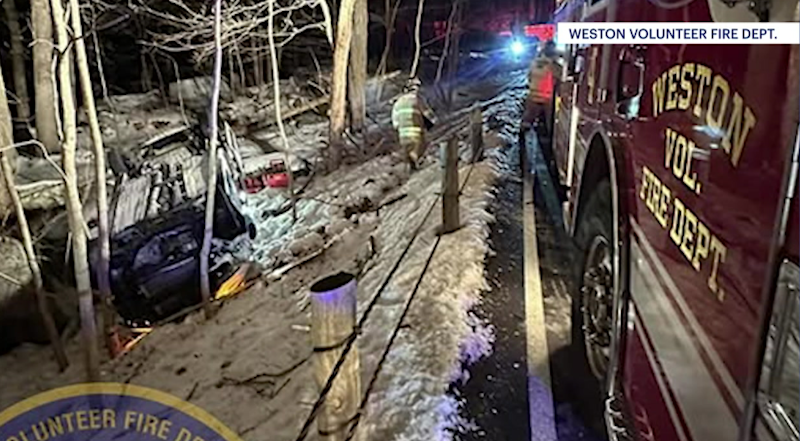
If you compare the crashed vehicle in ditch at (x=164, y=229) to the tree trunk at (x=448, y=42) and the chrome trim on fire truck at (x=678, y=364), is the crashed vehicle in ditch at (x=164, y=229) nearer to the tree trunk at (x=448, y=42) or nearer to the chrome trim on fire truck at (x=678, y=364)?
the chrome trim on fire truck at (x=678, y=364)

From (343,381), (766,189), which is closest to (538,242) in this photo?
(343,381)

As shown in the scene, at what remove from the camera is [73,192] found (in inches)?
271

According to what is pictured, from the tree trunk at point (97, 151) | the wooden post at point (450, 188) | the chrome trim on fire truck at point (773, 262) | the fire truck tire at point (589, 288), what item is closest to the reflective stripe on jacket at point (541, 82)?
the wooden post at point (450, 188)

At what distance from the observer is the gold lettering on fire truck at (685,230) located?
6.09ft

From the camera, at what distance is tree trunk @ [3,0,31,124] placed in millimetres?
16078

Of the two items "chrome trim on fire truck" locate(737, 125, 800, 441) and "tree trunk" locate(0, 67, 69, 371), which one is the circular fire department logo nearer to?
"tree trunk" locate(0, 67, 69, 371)

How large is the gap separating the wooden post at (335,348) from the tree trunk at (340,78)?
1117 cm

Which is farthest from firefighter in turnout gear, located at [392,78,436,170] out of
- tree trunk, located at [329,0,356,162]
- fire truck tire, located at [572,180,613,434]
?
fire truck tire, located at [572,180,613,434]

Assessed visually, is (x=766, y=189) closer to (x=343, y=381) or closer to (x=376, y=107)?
(x=343, y=381)

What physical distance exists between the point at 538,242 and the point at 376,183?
19.5ft

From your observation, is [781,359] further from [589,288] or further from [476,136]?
[476,136]

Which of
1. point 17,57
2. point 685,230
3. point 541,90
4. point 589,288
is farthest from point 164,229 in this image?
point 17,57

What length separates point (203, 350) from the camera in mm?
7156

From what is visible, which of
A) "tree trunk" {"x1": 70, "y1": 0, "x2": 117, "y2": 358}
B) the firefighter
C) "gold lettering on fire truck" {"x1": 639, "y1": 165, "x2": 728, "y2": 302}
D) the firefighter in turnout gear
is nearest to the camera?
"gold lettering on fire truck" {"x1": 639, "y1": 165, "x2": 728, "y2": 302}
